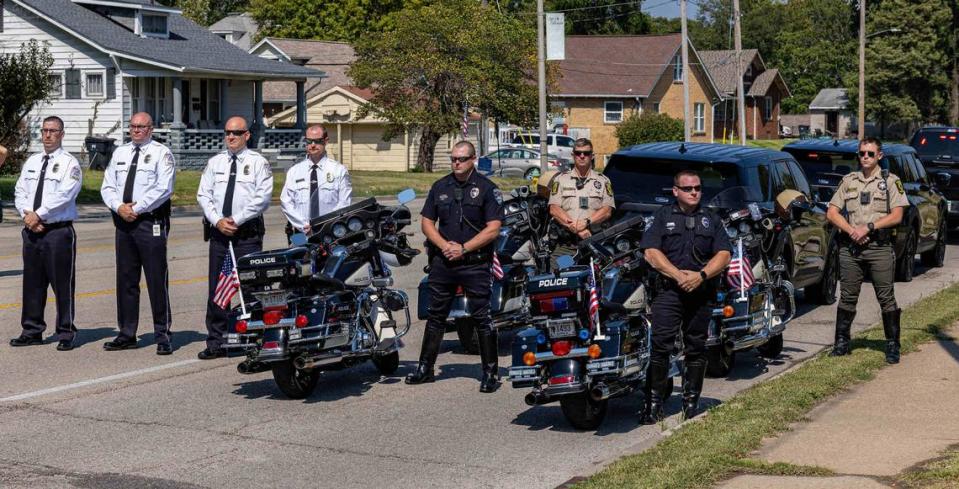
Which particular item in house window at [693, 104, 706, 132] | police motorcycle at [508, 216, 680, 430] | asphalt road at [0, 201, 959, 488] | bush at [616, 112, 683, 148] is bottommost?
asphalt road at [0, 201, 959, 488]

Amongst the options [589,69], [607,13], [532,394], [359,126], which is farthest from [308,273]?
[607,13]

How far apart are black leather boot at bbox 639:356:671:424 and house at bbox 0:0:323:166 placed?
124 feet

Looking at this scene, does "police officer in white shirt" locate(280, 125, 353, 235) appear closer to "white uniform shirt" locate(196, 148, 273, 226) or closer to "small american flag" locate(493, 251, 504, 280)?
"white uniform shirt" locate(196, 148, 273, 226)

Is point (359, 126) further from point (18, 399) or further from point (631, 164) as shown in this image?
point (18, 399)

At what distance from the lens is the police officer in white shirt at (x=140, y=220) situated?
11992mm

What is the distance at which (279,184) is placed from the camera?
4047cm

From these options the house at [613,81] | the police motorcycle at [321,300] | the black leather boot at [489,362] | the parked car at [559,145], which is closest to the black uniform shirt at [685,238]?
the black leather boot at [489,362]

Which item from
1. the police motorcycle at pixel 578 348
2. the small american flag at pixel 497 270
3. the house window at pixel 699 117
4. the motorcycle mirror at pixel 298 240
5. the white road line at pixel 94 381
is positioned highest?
the house window at pixel 699 117

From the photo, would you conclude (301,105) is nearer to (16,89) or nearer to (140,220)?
(16,89)

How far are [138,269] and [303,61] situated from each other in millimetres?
49323

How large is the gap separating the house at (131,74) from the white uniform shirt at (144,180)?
3400 centimetres

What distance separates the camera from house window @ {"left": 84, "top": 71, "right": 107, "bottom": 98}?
47.2 meters

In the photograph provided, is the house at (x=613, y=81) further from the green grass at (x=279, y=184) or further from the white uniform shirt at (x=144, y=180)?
the white uniform shirt at (x=144, y=180)

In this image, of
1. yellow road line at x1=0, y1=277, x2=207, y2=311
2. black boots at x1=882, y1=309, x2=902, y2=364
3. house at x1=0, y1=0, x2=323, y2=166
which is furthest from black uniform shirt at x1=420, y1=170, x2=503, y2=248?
house at x1=0, y1=0, x2=323, y2=166
